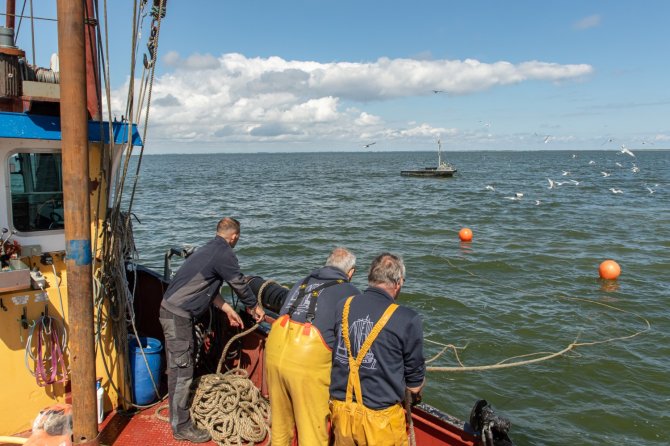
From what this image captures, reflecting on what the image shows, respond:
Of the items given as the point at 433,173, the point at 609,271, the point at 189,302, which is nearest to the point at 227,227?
the point at 189,302

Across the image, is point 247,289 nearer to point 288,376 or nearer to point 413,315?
point 288,376

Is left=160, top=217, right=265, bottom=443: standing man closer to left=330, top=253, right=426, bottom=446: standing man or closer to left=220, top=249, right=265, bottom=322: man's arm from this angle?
left=220, top=249, right=265, bottom=322: man's arm

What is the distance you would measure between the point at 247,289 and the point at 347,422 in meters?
1.67

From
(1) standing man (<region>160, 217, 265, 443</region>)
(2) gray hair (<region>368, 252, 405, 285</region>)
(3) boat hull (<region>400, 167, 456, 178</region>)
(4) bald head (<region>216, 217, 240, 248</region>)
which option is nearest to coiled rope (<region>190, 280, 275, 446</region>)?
(1) standing man (<region>160, 217, 265, 443</region>)

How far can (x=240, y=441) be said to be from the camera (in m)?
4.33

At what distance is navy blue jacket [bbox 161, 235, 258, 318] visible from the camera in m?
4.25

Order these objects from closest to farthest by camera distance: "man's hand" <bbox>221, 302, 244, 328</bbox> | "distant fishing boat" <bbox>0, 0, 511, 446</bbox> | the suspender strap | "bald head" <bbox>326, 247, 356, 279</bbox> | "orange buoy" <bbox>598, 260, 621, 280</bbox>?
1. "distant fishing boat" <bbox>0, 0, 511, 446</bbox>
2. the suspender strap
3. "bald head" <bbox>326, 247, 356, 279</bbox>
4. "man's hand" <bbox>221, 302, 244, 328</bbox>
5. "orange buoy" <bbox>598, 260, 621, 280</bbox>

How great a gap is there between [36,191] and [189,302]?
1649 millimetres

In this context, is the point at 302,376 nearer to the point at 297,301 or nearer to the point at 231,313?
the point at 297,301

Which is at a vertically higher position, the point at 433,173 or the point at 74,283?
the point at 74,283

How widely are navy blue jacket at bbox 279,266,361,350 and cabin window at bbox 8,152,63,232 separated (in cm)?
241

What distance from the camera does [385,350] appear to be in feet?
10.1

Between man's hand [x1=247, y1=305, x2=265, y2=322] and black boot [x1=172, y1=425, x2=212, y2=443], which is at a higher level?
man's hand [x1=247, y1=305, x2=265, y2=322]

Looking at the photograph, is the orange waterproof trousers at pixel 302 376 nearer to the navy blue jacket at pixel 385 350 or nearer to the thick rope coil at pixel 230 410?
the navy blue jacket at pixel 385 350
